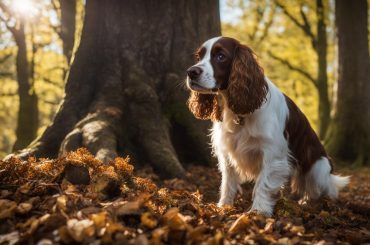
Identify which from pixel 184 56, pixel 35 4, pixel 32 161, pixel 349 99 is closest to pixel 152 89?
pixel 184 56

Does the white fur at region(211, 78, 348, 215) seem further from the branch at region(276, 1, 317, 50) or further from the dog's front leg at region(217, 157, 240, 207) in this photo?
the branch at region(276, 1, 317, 50)

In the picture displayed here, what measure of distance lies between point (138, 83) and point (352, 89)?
6177mm

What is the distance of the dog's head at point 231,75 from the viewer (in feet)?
13.7

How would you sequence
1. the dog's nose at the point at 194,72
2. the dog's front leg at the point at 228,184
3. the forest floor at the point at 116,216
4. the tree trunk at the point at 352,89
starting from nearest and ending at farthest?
the forest floor at the point at 116,216, the dog's nose at the point at 194,72, the dog's front leg at the point at 228,184, the tree trunk at the point at 352,89

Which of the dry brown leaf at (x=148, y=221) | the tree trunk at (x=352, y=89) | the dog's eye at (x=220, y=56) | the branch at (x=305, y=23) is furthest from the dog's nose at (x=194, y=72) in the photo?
the branch at (x=305, y=23)


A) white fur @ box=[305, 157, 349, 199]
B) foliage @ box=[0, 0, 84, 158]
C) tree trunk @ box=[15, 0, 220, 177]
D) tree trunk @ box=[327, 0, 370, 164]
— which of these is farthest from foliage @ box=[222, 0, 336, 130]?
white fur @ box=[305, 157, 349, 199]

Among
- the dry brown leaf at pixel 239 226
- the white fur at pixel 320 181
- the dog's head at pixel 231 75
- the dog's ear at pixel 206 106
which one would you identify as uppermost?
the dog's head at pixel 231 75

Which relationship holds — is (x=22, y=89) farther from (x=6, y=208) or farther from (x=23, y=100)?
(x=6, y=208)

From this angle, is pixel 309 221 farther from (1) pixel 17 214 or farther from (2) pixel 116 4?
(2) pixel 116 4

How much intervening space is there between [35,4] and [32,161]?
13.5 metres

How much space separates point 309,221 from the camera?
11.9 feet

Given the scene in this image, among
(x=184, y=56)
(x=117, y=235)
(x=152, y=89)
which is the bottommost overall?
(x=117, y=235)

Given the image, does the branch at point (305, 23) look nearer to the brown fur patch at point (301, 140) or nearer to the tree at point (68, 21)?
the tree at point (68, 21)

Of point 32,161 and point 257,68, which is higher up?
point 257,68
